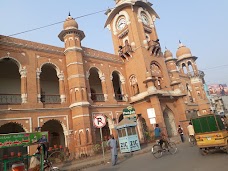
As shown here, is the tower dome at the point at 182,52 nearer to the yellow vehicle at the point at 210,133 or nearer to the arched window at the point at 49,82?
the arched window at the point at 49,82

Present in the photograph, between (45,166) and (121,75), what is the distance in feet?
51.6

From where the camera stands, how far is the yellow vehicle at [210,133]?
899 cm

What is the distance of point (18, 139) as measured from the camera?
773 centimetres

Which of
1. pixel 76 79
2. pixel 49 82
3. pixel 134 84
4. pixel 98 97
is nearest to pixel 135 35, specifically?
pixel 134 84

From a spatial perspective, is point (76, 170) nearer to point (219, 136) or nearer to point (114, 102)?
point (219, 136)

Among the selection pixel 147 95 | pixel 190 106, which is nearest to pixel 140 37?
pixel 147 95

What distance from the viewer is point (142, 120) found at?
22.3 meters

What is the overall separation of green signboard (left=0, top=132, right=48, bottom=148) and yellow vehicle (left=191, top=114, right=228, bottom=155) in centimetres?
745

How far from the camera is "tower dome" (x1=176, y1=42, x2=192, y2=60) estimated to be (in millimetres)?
35156

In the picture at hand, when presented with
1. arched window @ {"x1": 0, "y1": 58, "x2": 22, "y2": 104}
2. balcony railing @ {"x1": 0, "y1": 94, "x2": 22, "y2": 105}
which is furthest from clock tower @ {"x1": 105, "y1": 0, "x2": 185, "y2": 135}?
arched window @ {"x1": 0, "y1": 58, "x2": 22, "y2": 104}

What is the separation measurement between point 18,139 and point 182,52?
1310 inches

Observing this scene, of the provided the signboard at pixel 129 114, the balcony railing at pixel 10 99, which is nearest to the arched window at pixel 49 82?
the balcony railing at pixel 10 99

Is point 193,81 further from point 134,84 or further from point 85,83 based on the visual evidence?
point 85,83

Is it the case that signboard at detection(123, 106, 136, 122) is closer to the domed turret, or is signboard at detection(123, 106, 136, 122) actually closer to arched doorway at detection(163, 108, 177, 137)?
arched doorway at detection(163, 108, 177, 137)
